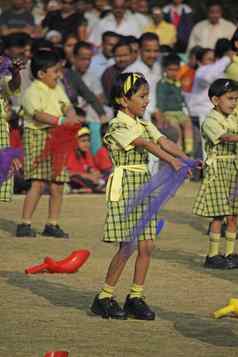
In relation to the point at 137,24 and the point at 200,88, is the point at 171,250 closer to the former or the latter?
the point at 200,88

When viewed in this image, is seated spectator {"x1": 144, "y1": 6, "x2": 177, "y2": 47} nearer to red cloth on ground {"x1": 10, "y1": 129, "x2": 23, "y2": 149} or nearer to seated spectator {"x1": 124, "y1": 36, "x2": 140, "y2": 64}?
seated spectator {"x1": 124, "y1": 36, "x2": 140, "y2": 64}

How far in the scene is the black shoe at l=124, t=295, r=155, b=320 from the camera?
809 centimetres

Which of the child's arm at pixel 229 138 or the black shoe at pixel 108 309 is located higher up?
the child's arm at pixel 229 138

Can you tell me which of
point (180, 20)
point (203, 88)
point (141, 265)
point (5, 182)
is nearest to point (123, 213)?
point (141, 265)

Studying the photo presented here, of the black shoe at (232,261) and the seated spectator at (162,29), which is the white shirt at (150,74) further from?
the black shoe at (232,261)

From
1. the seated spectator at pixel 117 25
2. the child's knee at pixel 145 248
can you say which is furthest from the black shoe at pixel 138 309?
the seated spectator at pixel 117 25

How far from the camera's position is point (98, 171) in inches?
622

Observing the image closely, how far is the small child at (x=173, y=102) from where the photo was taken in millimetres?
16906

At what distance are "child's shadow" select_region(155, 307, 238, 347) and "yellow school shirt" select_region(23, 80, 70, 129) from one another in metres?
3.62

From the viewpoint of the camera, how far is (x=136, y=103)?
8.27 metres

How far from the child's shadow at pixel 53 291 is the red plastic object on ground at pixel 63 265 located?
5.0 inches

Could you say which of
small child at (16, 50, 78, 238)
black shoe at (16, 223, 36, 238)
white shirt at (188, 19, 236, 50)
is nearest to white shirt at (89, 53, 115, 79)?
white shirt at (188, 19, 236, 50)

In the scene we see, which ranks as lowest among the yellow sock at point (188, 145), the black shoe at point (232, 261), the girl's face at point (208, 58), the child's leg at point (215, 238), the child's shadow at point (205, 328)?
the child's shadow at point (205, 328)

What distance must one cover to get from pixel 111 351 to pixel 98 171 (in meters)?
8.68
